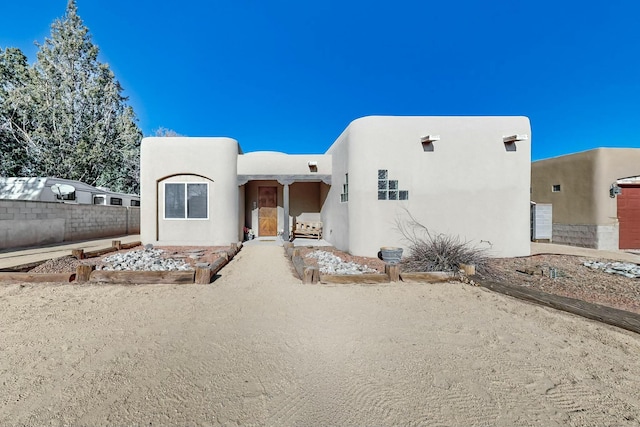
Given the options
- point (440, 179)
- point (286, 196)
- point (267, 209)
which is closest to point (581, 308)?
point (440, 179)

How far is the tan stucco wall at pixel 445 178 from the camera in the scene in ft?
27.3

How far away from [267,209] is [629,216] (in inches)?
581

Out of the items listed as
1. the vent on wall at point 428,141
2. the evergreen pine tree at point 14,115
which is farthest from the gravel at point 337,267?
the evergreen pine tree at point 14,115

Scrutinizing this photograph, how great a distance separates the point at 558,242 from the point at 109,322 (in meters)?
15.9

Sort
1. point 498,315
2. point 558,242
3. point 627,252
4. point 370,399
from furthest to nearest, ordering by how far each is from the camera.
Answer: point 558,242, point 627,252, point 498,315, point 370,399

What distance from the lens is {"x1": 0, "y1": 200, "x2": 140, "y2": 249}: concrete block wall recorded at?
925 centimetres

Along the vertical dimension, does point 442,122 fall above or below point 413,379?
above

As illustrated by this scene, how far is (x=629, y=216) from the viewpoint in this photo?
34.5 feet

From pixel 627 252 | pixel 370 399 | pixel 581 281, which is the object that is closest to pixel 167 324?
pixel 370 399

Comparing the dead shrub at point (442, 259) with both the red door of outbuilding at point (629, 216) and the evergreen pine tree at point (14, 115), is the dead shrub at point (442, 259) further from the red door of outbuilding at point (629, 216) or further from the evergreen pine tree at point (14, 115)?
the evergreen pine tree at point (14, 115)

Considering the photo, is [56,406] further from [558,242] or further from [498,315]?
[558,242]

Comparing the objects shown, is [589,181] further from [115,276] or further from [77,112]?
[77,112]

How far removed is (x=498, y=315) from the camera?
3.99 meters

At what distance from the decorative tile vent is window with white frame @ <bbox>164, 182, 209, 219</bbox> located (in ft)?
21.6
